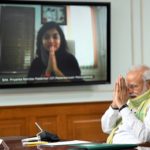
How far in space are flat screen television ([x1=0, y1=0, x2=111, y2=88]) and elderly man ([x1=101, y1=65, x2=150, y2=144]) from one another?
3.89 feet

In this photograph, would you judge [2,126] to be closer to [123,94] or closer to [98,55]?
[98,55]

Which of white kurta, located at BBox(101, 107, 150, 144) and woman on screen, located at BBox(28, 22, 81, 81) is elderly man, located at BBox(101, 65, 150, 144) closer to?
white kurta, located at BBox(101, 107, 150, 144)

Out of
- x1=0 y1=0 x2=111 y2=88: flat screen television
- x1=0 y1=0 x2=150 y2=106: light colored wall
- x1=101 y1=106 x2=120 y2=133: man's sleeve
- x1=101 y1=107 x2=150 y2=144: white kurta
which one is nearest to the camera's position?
x1=101 y1=107 x2=150 y2=144: white kurta

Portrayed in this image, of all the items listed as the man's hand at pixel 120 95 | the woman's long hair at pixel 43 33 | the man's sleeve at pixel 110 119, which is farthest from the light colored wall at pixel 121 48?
the man's hand at pixel 120 95

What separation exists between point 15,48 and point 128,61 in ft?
4.15

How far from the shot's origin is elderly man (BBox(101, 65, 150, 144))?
2.26 metres

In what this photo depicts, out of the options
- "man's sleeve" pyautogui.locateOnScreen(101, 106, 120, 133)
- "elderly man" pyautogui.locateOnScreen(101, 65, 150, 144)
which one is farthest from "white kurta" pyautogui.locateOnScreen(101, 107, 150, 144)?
"man's sleeve" pyautogui.locateOnScreen(101, 106, 120, 133)

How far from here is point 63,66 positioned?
3.90 metres

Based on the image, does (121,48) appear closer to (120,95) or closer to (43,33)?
(43,33)

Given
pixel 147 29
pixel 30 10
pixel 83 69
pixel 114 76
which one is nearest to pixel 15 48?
pixel 30 10

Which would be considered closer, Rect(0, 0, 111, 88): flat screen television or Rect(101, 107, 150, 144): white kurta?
Rect(101, 107, 150, 144): white kurta

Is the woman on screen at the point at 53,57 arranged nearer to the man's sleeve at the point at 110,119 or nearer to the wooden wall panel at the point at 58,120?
the wooden wall panel at the point at 58,120

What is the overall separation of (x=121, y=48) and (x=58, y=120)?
1.05 metres

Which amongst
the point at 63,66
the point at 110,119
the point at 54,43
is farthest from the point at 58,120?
the point at 110,119
